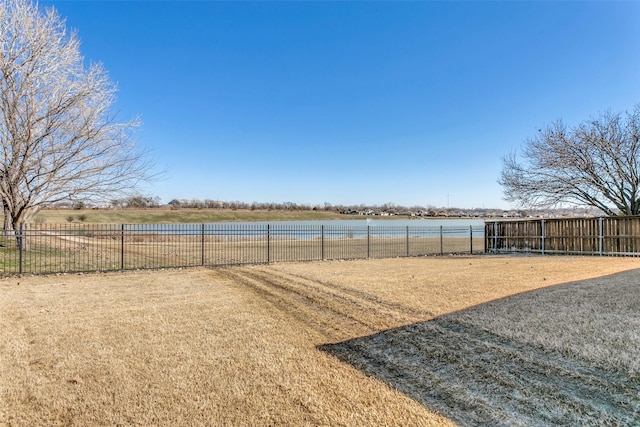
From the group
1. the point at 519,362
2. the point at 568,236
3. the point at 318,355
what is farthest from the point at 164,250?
the point at 568,236

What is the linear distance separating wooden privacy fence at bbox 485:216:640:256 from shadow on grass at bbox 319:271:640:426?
11.2 meters

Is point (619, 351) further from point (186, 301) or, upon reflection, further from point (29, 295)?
point (29, 295)

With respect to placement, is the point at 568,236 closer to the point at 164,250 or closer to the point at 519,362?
the point at 519,362

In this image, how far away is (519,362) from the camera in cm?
340

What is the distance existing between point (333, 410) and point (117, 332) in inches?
128

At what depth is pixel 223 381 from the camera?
10.3 ft

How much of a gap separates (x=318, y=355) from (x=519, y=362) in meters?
1.93

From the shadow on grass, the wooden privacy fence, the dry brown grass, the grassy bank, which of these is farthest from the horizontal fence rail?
the grassy bank

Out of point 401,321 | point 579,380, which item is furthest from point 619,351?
point 401,321

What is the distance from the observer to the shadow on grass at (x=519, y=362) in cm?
259

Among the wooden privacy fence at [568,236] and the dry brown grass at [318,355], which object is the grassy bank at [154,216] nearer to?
the dry brown grass at [318,355]

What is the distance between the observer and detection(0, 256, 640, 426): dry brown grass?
2.65 meters

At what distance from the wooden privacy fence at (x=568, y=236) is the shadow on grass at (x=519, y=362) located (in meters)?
11.2

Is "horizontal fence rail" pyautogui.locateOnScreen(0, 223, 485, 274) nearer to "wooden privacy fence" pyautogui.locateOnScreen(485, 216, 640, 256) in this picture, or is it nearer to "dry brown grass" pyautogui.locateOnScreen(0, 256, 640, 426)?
"wooden privacy fence" pyautogui.locateOnScreen(485, 216, 640, 256)
